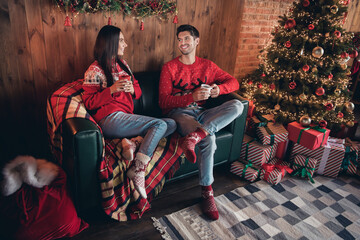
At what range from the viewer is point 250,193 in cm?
225

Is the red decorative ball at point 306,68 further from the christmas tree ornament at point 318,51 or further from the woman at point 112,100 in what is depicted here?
the woman at point 112,100

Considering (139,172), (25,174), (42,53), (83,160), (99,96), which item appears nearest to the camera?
(25,174)

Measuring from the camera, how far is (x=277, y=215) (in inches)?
79.4

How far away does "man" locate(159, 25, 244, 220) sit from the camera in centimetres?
200

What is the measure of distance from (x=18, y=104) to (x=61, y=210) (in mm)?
1153

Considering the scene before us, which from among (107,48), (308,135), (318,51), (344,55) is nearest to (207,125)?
(107,48)

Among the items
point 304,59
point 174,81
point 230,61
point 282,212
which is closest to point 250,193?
point 282,212

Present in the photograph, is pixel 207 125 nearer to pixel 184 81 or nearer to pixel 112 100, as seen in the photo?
pixel 184 81

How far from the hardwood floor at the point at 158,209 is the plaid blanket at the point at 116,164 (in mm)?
68

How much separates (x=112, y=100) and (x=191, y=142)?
68 centimetres

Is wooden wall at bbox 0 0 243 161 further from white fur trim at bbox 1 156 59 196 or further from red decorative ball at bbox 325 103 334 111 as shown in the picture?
red decorative ball at bbox 325 103 334 111

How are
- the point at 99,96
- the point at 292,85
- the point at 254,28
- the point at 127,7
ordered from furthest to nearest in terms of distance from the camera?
the point at 254,28, the point at 292,85, the point at 127,7, the point at 99,96

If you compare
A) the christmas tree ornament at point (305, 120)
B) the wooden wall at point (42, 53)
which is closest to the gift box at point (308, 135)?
the christmas tree ornament at point (305, 120)

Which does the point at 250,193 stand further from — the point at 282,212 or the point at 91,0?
the point at 91,0
